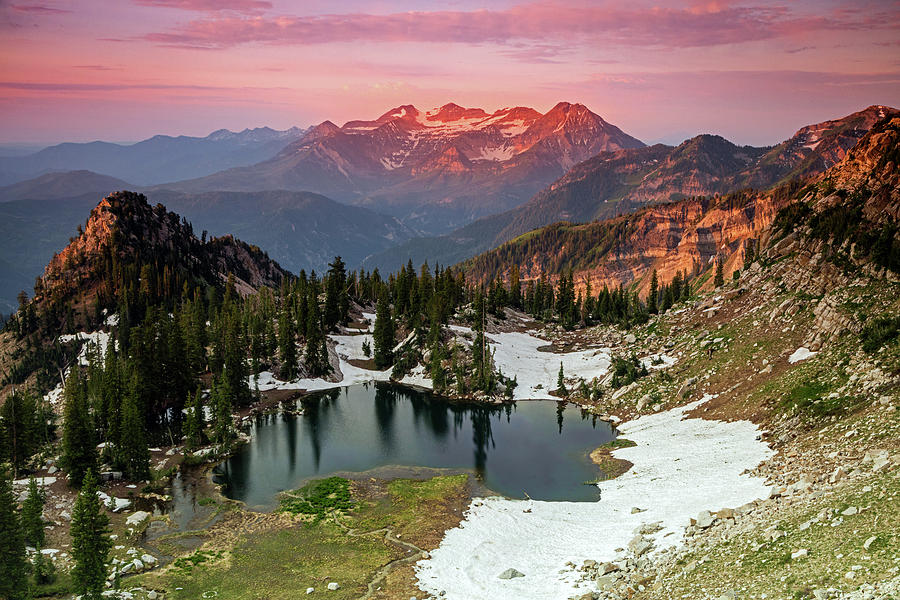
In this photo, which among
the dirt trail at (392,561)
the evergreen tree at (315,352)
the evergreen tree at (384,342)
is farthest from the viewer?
the evergreen tree at (384,342)

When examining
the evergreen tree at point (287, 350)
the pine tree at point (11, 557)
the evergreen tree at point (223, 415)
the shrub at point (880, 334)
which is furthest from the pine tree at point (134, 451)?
the shrub at point (880, 334)

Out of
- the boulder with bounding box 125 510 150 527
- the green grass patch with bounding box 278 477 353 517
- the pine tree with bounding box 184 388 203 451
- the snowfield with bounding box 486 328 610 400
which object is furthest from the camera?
the snowfield with bounding box 486 328 610 400

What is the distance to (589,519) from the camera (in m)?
56.3

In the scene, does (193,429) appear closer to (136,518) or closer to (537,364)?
(136,518)

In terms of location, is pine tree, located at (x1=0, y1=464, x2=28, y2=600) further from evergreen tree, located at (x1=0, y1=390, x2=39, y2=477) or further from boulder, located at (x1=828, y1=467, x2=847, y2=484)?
boulder, located at (x1=828, y1=467, x2=847, y2=484)

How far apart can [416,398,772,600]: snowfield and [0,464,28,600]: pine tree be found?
1176 inches

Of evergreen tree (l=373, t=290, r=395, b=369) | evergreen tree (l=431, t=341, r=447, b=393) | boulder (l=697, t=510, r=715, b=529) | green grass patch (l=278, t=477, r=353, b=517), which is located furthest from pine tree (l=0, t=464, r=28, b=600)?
evergreen tree (l=373, t=290, r=395, b=369)

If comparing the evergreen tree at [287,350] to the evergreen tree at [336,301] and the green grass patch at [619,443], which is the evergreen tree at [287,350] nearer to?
the evergreen tree at [336,301]

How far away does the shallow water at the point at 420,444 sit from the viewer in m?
73.6

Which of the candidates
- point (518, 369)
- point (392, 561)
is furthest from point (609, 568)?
point (518, 369)

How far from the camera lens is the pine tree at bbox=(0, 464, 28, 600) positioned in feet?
145

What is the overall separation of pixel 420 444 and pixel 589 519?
128ft

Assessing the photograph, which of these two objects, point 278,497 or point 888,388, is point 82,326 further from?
point 888,388

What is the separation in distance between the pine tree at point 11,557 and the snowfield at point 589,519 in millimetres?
29869
